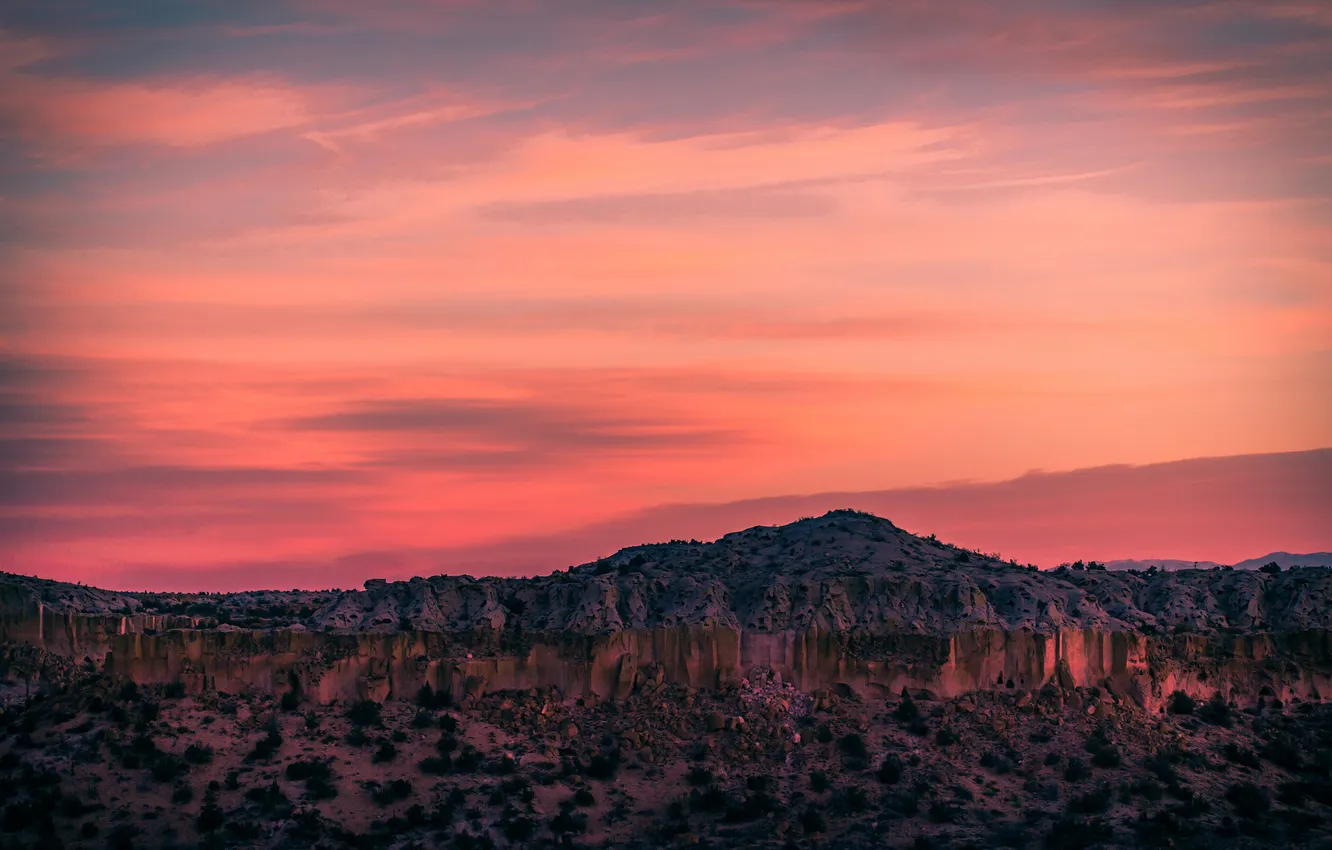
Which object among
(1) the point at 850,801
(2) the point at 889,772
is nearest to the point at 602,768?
(1) the point at 850,801

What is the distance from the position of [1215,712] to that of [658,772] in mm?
29282

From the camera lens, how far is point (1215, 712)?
11225cm

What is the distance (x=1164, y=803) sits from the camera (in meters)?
100

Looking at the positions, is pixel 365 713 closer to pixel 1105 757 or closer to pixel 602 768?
pixel 602 768

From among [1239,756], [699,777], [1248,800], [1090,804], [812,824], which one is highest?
[1239,756]

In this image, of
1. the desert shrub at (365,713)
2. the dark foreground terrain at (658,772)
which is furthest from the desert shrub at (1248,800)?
the desert shrub at (365,713)

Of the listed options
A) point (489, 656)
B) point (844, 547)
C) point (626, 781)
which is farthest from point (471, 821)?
point (844, 547)

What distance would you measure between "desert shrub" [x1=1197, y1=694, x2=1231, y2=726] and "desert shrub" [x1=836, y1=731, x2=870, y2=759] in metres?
18.8

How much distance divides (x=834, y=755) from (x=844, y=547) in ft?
72.5

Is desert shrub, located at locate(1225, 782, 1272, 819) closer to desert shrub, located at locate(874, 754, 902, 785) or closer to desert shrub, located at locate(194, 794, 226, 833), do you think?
desert shrub, located at locate(874, 754, 902, 785)

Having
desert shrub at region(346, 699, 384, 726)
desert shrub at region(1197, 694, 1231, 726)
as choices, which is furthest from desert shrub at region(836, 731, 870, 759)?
desert shrub at region(346, 699, 384, 726)

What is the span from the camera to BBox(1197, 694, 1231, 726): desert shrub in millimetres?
111500

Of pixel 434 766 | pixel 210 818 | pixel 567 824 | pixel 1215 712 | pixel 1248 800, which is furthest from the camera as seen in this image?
pixel 1215 712

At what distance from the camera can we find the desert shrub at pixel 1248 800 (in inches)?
3944
